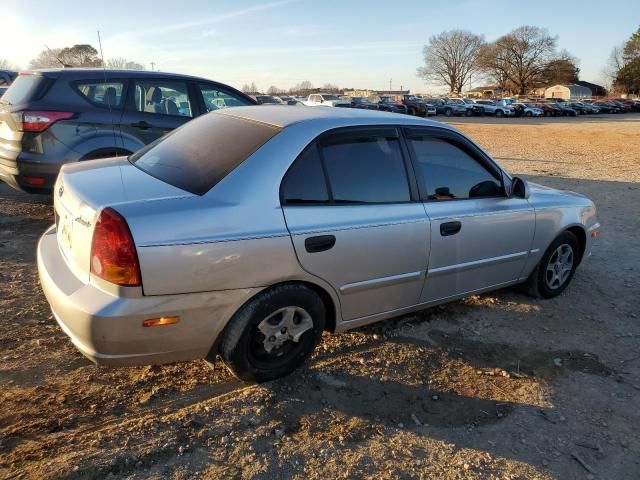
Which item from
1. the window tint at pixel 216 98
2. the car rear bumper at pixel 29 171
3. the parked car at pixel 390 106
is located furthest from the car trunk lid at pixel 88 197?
the parked car at pixel 390 106

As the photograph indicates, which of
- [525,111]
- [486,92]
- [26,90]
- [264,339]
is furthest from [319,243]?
[486,92]

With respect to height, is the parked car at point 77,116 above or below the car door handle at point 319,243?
above

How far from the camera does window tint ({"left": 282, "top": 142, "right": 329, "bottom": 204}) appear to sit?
288cm

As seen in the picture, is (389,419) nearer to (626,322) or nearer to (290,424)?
(290,424)

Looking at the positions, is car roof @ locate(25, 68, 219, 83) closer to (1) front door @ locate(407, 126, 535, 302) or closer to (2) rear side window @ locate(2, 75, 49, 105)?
(2) rear side window @ locate(2, 75, 49, 105)

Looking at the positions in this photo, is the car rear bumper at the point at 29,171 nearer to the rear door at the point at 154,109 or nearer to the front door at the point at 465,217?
the rear door at the point at 154,109

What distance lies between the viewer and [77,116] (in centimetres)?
548

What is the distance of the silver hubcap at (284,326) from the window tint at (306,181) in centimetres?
64

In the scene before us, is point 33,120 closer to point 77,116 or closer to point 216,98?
point 77,116

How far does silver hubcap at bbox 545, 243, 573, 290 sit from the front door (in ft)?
1.74

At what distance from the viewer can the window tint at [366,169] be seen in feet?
10.2

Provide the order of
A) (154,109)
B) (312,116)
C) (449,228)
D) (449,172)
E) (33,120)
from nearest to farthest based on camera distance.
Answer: (312,116) → (449,228) → (449,172) → (33,120) → (154,109)

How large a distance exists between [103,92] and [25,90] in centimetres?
78

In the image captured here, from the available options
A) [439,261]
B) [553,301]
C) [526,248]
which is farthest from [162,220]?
[553,301]
